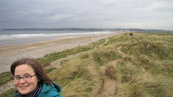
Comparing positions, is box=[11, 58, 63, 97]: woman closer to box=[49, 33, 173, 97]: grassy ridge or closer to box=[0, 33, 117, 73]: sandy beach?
box=[49, 33, 173, 97]: grassy ridge

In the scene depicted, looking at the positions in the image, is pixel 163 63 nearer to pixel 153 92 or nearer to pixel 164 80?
pixel 164 80

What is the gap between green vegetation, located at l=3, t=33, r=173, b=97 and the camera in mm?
3345

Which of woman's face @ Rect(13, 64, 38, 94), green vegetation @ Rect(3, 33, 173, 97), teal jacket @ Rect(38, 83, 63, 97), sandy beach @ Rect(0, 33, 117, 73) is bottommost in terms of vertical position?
sandy beach @ Rect(0, 33, 117, 73)

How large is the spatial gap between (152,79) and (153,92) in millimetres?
456

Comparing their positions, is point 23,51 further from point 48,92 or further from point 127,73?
point 48,92

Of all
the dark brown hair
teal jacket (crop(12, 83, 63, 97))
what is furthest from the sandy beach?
teal jacket (crop(12, 83, 63, 97))

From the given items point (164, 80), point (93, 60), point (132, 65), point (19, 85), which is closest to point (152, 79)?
point (164, 80)

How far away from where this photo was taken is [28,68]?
1.89 meters

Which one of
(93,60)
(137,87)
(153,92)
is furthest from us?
(93,60)

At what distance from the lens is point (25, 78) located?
1.85 metres

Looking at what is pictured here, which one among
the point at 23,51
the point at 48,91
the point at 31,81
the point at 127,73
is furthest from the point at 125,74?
the point at 23,51

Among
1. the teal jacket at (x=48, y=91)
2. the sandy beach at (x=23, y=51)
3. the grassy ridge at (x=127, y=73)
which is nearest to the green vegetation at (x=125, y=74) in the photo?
the grassy ridge at (x=127, y=73)

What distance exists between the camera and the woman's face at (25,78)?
6.08ft

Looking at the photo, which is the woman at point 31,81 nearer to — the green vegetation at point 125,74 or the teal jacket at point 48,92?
the teal jacket at point 48,92
